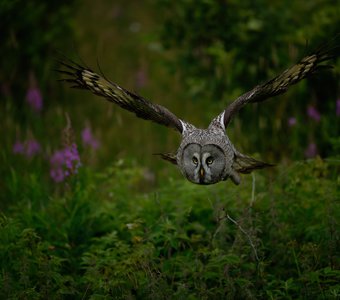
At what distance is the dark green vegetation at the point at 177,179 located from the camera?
3.78 m

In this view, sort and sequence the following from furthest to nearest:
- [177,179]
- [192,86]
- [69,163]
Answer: [192,86] < [177,179] < [69,163]

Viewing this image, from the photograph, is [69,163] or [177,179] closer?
[69,163]

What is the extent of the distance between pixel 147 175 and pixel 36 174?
1.24 meters

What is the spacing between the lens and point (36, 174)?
4957mm

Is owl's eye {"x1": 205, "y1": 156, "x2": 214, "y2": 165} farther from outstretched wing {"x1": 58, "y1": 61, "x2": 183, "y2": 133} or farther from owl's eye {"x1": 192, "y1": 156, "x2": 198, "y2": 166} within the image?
outstretched wing {"x1": 58, "y1": 61, "x2": 183, "y2": 133}

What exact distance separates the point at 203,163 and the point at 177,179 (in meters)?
1.95

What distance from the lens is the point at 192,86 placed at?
6.69 metres

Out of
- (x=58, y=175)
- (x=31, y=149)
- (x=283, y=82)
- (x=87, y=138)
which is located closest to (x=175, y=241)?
(x=283, y=82)

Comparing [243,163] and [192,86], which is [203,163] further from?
[192,86]

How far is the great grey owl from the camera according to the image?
3.55 meters

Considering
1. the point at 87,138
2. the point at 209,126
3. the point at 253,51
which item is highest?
the point at 253,51

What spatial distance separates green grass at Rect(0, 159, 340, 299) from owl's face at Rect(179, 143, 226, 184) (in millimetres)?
193

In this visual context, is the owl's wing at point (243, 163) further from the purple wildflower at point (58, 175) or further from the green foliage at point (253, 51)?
the green foliage at point (253, 51)

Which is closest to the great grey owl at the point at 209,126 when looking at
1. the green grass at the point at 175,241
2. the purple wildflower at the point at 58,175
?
the green grass at the point at 175,241
